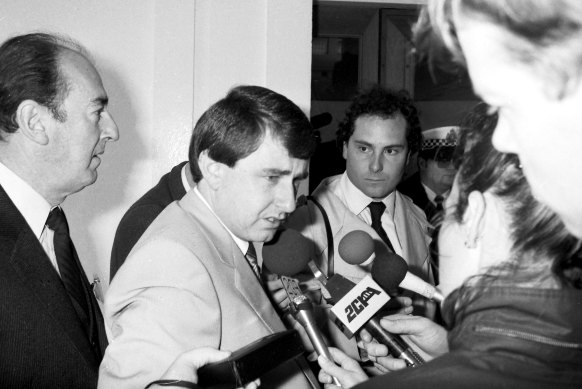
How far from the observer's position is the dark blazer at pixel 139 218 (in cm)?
151

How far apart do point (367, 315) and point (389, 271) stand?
15cm

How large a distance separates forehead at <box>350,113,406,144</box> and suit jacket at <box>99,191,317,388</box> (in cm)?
99

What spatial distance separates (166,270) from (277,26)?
63.0 inches

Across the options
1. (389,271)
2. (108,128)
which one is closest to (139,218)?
(108,128)

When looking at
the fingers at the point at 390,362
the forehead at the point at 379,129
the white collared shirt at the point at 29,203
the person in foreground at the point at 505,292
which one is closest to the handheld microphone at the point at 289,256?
the fingers at the point at 390,362

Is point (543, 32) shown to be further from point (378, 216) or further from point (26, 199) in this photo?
point (378, 216)

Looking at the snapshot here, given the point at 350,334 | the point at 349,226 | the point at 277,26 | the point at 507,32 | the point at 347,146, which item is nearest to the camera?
the point at 507,32

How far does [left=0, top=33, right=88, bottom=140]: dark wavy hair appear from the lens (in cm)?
128

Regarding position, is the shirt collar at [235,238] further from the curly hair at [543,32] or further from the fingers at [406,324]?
the curly hair at [543,32]

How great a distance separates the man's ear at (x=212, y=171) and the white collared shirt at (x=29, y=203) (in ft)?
1.24

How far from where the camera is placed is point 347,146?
2.12m

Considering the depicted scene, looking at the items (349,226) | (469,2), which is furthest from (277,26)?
(469,2)

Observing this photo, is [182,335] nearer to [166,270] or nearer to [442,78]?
[166,270]

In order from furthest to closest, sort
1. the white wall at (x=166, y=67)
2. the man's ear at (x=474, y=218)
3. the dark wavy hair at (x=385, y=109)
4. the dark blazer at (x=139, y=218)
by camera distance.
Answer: the white wall at (x=166, y=67)
the dark wavy hair at (x=385, y=109)
the dark blazer at (x=139, y=218)
the man's ear at (x=474, y=218)
